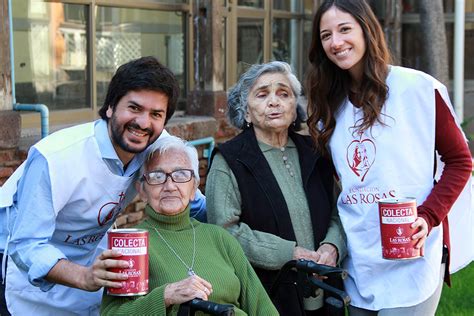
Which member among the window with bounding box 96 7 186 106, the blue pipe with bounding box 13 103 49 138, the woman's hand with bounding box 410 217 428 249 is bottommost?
the woman's hand with bounding box 410 217 428 249

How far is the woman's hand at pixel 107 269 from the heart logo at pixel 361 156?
3.56ft

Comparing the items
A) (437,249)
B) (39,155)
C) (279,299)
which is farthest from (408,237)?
(39,155)

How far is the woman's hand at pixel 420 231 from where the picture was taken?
326 centimetres

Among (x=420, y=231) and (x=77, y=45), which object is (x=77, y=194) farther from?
(x=77, y=45)

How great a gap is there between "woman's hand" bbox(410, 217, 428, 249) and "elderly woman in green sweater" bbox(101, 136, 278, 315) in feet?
2.05

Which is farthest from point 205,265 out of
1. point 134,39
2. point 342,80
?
point 134,39

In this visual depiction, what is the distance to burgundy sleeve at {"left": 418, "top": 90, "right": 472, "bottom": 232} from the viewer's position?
346 centimetres

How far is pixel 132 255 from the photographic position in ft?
9.50

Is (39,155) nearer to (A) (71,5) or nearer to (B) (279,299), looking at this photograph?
(B) (279,299)

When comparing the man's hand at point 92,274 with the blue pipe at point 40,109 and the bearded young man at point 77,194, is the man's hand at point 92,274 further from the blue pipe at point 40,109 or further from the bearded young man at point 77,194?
the blue pipe at point 40,109

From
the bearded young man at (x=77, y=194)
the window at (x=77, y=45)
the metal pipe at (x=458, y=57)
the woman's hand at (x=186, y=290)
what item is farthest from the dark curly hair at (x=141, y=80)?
the metal pipe at (x=458, y=57)

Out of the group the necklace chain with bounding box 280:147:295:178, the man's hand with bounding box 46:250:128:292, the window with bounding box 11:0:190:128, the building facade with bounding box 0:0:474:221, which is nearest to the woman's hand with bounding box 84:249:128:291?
the man's hand with bounding box 46:250:128:292

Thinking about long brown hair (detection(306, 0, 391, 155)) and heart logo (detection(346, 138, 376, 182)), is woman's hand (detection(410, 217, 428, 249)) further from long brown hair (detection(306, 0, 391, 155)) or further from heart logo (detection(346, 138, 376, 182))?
long brown hair (detection(306, 0, 391, 155))

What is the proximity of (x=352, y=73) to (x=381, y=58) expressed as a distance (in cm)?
→ 15
